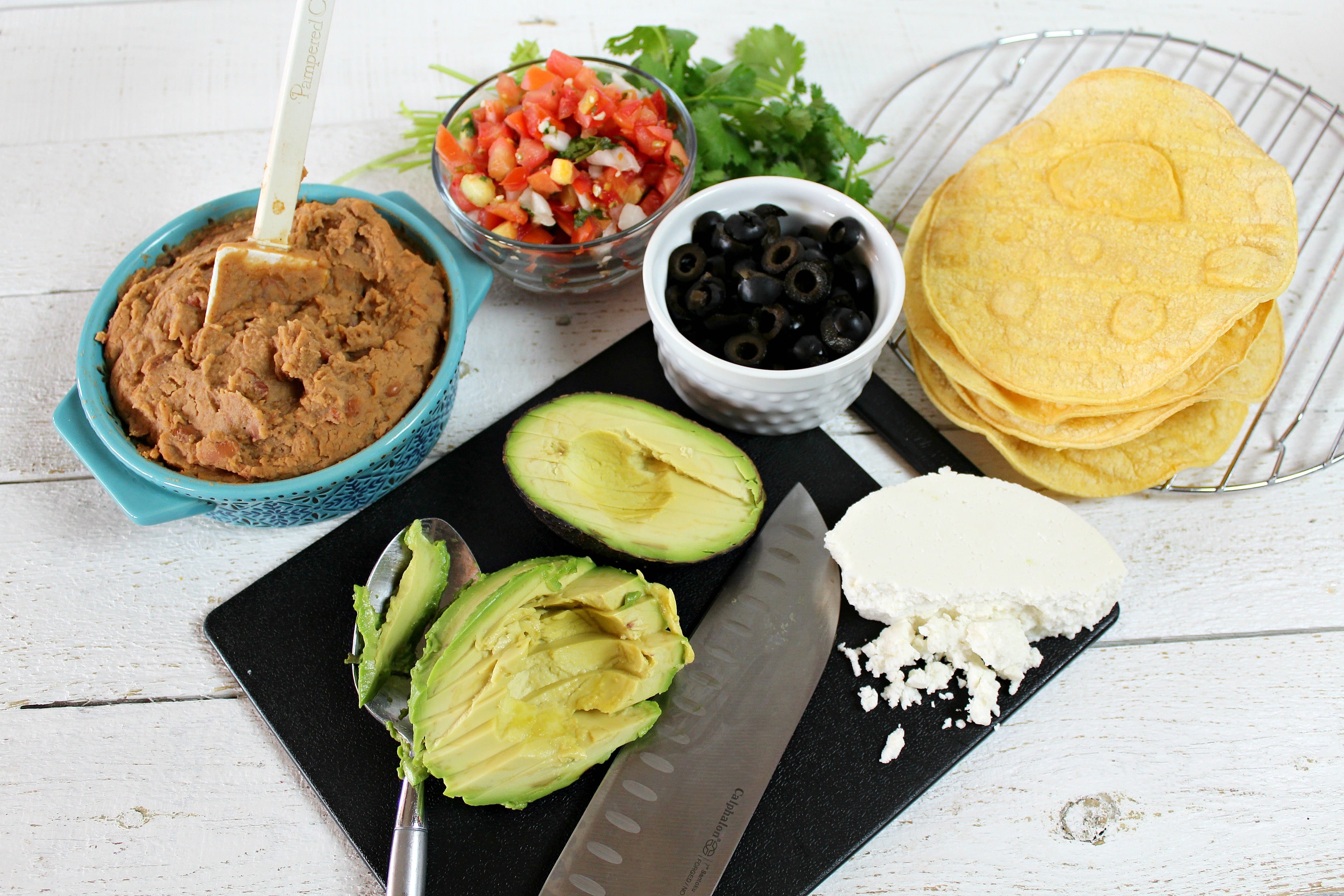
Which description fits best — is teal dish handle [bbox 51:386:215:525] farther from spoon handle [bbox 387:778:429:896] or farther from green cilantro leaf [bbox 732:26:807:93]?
green cilantro leaf [bbox 732:26:807:93]

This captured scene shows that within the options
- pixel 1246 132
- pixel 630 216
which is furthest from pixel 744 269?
pixel 1246 132

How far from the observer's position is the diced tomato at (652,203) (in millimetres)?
1903

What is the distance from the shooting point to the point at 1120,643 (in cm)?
175

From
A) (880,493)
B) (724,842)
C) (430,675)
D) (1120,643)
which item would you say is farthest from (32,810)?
(1120,643)

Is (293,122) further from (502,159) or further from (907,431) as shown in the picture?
(907,431)

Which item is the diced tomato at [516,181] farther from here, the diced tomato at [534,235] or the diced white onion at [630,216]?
the diced white onion at [630,216]

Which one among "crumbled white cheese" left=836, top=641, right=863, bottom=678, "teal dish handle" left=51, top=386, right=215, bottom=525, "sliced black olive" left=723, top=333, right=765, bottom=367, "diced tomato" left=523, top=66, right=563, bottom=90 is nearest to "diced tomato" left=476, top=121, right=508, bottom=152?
"diced tomato" left=523, top=66, right=563, bottom=90

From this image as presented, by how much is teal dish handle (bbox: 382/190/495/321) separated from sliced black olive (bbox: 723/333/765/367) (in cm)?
52

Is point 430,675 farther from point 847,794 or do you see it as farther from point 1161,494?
point 1161,494

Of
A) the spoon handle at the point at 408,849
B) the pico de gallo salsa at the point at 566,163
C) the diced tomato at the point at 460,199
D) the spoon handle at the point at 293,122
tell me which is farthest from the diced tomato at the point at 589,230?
the spoon handle at the point at 408,849

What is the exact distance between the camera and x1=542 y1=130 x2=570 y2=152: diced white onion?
72.4 inches

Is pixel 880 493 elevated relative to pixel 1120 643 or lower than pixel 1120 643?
elevated

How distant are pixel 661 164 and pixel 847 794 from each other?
128cm

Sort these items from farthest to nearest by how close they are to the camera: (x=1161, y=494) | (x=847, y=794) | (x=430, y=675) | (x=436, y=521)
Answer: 1. (x=1161, y=494)
2. (x=436, y=521)
3. (x=847, y=794)
4. (x=430, y=675)
